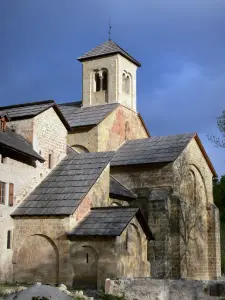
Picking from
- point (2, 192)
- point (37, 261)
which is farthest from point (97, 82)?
point (37, 261)

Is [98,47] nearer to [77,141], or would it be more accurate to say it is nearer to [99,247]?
[77,141]

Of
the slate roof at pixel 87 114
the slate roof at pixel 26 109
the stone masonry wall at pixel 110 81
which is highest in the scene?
the stone masonry wall at pixel 110 81

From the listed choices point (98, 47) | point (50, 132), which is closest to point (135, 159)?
point (50, 132)

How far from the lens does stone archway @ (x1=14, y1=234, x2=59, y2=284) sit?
826 inches

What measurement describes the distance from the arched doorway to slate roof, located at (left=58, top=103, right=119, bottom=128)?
11519mm

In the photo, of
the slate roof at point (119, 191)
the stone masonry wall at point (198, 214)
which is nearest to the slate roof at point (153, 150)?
the stone masonry wall at point (198, 214)

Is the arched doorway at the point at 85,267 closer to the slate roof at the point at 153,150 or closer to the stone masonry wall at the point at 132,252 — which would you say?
the stone masonry wall at the point at 132,252

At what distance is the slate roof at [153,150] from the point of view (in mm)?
27925

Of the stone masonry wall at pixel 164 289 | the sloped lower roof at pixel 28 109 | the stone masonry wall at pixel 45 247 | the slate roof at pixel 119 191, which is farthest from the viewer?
the slate roof at pixel 119 191

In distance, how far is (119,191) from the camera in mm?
26562

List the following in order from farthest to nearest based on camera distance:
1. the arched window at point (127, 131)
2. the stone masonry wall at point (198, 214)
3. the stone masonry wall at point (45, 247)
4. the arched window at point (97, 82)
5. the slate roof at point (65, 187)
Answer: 1. the arched window at point (97, 82)
2. the arched window at point (127, 131)
3. the stone masonry wall at point (198, 214)
4. the slate roof at point (65, 187)
5. the stone masonry wall at point (45, 247)

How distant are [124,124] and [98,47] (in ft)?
20.8

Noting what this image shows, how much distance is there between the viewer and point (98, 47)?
116 ft

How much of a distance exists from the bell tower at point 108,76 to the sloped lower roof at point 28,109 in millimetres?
8160
